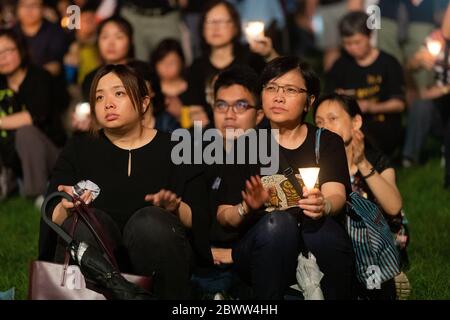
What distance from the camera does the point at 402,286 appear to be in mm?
6457

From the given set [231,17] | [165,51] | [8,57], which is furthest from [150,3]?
[8,57]

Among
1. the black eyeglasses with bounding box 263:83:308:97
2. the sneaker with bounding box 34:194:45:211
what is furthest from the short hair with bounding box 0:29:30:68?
the black eyeglasses with bounding box 263:83:308:97

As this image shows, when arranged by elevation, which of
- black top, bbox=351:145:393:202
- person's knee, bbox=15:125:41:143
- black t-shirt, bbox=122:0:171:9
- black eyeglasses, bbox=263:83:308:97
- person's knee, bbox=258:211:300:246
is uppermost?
black t-shirt, bbox=122:0:171:9

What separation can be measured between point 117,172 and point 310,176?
114 centimetres

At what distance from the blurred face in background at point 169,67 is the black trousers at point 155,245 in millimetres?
4468

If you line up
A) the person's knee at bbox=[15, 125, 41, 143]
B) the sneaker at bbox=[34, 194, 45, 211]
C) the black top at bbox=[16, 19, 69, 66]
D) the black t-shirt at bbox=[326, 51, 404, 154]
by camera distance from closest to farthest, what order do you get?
the sneaker at bbox=[34, 194, 45, 211] → the person's knee at bbox=[15, 125, 41, 143] → the black t-shirt at bbox=[326, 51, 404, 154] → the black top at bbox=[16, 19, 69, 66]

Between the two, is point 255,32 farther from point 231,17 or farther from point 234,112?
point 234,112

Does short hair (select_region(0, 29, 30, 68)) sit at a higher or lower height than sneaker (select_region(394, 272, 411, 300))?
higher

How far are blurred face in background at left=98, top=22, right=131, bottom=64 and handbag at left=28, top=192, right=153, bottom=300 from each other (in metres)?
3.96

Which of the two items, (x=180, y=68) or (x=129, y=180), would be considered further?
(x=180, y=68)

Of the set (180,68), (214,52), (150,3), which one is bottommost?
(180,68)

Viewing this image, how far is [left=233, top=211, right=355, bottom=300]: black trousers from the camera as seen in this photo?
19.0 feet

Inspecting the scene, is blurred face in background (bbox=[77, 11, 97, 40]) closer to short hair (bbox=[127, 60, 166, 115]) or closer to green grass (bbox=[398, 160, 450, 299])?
short hair (bbox=[127, 60, 166, 115])

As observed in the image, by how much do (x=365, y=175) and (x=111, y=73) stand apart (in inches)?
63.8
